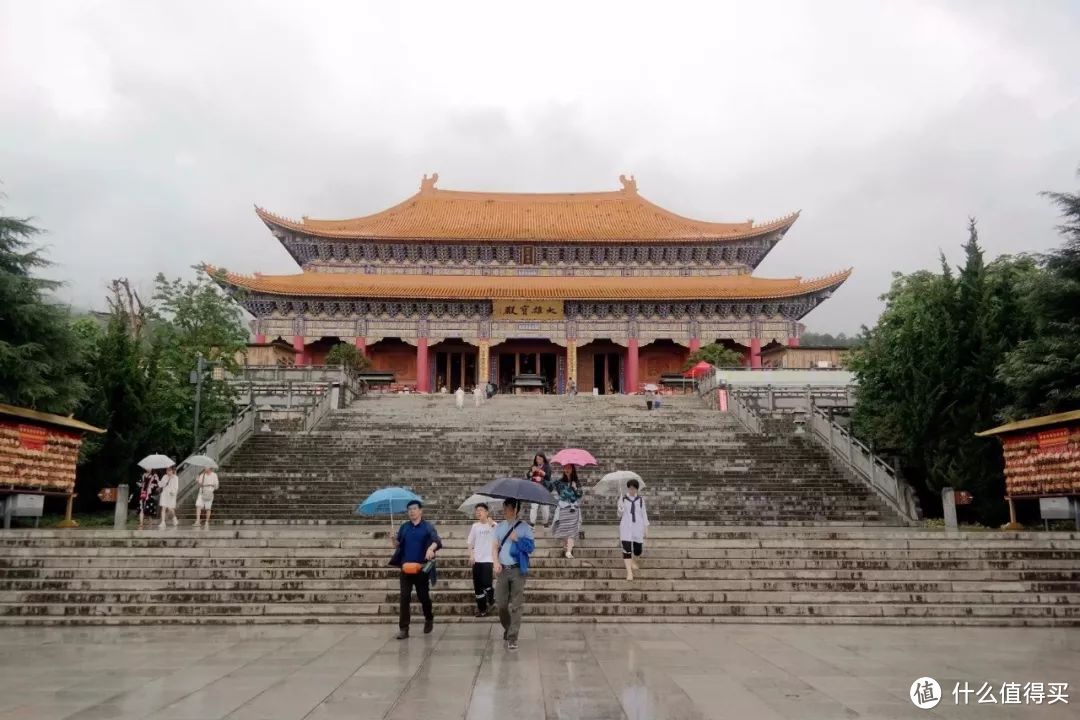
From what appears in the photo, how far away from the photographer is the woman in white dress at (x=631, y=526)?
9.02 metres

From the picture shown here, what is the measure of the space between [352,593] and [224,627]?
55.6 inches

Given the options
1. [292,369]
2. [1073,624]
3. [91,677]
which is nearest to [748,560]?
[1073,624]

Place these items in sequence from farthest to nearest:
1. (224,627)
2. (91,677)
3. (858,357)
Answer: (858,357)
(224,627)
(91,677)

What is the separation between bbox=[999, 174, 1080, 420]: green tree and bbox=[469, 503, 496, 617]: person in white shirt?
9.91 meters

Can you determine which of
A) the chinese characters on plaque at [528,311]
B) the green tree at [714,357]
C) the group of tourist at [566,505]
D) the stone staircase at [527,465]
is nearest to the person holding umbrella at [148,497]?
the stone staircase at [527,465]

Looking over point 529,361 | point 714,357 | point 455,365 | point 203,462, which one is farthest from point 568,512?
point 455,365

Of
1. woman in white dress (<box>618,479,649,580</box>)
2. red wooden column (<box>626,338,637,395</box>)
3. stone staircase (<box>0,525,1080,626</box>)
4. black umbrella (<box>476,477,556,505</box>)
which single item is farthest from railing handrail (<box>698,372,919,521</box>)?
red wooden column (<box>626,338,637,395</box>)

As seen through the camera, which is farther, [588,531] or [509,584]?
[588,531]

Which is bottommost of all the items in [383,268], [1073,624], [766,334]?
[1073,624]

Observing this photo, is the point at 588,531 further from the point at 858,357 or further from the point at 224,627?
the point at 858,357

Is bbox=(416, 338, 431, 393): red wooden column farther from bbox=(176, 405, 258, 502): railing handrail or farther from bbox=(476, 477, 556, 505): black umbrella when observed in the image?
bbox=(476, 477, 556, 505): black umbrella

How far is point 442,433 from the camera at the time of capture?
1956 cm

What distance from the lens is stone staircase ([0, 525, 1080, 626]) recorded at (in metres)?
8.42

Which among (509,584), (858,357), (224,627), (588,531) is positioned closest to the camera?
(509,584)
